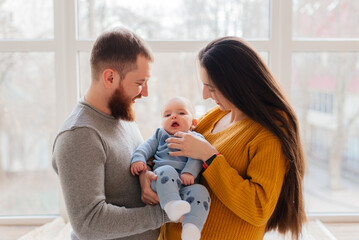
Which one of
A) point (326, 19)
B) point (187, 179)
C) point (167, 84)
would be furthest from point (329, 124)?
point (187, 179)

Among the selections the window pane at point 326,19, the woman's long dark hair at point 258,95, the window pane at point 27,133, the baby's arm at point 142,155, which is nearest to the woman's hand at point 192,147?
the baby's arm at point 142,155

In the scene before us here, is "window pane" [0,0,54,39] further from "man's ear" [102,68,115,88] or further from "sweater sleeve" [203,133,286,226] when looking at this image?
"sweater sleeve" [203,133,286,226]

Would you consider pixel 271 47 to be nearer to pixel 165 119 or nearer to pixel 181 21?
pixel 181 21

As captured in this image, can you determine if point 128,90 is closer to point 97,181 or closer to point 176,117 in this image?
point 176,117

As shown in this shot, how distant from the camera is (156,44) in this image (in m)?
2.74

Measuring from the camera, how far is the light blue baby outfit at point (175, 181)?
1485mm

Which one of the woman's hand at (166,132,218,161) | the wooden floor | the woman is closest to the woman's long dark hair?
the woman

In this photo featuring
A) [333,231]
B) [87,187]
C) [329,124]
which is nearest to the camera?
[87,187]

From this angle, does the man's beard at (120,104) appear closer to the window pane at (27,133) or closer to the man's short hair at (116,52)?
the man's short hair at (116,52)

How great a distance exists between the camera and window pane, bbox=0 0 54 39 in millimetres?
2812

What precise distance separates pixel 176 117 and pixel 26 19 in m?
1.73

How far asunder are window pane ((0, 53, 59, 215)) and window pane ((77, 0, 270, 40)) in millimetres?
507

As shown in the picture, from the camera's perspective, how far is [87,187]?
1.40 meters

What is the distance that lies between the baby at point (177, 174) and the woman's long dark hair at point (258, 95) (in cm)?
28
